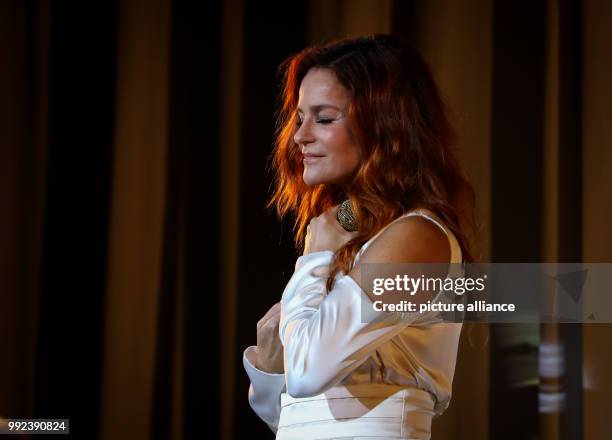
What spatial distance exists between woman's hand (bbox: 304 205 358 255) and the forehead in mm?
152

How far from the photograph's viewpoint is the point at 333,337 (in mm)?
1005

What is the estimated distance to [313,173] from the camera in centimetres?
121

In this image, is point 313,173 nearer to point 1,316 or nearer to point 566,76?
point 566,76

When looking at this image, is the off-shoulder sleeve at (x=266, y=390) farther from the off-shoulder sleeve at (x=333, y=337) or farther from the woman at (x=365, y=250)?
the off-shoulder sleeve at (x=333, y=337)

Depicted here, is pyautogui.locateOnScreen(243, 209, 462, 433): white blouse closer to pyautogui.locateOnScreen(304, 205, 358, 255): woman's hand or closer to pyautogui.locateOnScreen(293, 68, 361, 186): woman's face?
pyautogui.locateOnScreen(304, 205, 358, 255): woman's hand

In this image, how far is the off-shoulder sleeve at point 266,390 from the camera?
121 centimetres

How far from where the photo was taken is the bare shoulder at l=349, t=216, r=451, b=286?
1052 mm

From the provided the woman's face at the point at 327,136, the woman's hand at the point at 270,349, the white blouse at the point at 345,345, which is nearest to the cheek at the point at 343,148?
the woman's face at the point at 327,136

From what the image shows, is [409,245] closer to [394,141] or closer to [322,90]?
[394,141]

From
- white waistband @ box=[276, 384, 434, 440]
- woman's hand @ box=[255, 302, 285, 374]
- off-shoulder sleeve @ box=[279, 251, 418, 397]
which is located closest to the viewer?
off-shoulder sleeve @ box=[279, 251, 418, 397]

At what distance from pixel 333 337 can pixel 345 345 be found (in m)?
0.02

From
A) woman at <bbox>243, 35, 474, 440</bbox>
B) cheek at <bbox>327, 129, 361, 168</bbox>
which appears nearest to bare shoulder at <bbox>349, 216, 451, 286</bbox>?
woman at <bbox>243, 35, 474, 440</bbox>

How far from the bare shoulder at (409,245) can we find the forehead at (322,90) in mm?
213

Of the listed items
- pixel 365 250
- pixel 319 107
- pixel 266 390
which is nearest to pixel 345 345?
pixel 365 250
